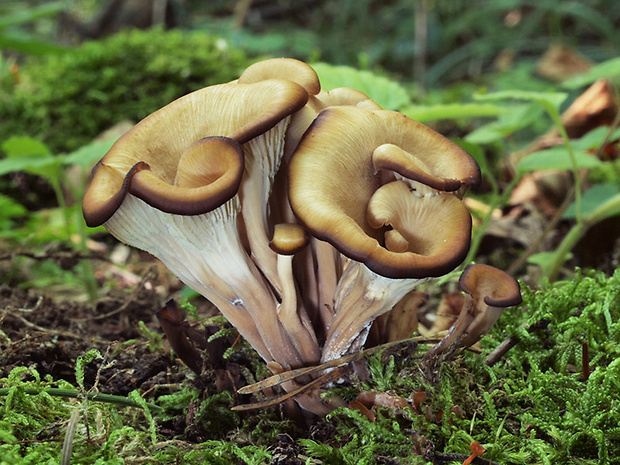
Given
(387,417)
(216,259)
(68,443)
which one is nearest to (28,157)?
(216,259)

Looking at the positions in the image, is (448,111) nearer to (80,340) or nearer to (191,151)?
(191,151)

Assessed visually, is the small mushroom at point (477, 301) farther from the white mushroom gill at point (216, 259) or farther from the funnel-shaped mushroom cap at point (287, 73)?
the funnel-shaped mushroom cap at point (287, 73)

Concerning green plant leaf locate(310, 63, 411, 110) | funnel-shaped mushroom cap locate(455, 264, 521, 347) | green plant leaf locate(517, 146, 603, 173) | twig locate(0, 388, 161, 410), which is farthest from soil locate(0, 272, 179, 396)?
green plant leaf locate(517, 146, 603, 173)

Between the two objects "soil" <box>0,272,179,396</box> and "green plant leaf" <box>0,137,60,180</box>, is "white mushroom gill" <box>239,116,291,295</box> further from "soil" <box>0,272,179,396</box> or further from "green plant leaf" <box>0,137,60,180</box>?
"green plant leaf" <box>0,137,60,180</box>

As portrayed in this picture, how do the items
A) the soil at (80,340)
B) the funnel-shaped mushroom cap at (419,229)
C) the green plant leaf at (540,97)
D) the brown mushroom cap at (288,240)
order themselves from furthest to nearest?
the green plant leaf at (540,97), the soil at (80,340), the brown mushroom cap at (288,240), the funnel-shaped mushroom cap at (419,229)

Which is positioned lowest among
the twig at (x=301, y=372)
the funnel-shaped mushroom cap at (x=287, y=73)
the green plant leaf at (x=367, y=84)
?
the twig at (x=301, y=372)

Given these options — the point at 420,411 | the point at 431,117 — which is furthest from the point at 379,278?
the point at 431,117

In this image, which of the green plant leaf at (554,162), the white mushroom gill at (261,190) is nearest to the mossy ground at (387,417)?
the white mushroom gill at (261,190)

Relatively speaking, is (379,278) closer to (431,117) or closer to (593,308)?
(593,308)
